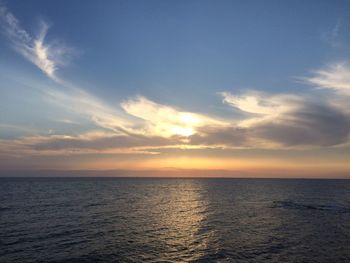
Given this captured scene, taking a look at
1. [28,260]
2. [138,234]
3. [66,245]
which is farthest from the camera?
[138,234]

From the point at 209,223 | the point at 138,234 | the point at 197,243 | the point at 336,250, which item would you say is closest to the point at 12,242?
the point at 138,234

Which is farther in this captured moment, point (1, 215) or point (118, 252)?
point (1, 215)

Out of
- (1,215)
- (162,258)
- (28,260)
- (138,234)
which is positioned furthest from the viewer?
(1,215)

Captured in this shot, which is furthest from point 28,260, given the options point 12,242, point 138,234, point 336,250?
point 336,250

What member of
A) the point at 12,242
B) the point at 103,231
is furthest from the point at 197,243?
the point at 12,242

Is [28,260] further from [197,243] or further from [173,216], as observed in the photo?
[173,216]

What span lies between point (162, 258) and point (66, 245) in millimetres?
11042

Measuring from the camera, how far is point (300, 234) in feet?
138

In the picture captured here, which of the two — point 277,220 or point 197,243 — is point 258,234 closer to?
point 197,243

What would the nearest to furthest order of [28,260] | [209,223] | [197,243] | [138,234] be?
[28,260], [197,243], [138,234], [209,223]

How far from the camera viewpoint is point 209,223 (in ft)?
164

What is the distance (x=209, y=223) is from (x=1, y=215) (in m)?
36.0

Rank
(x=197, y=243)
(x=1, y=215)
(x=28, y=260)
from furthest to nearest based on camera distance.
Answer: (x=1, y=215), (x=197, y=243), (x=28, y=260)

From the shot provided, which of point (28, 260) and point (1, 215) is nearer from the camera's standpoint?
point (28, 260)
